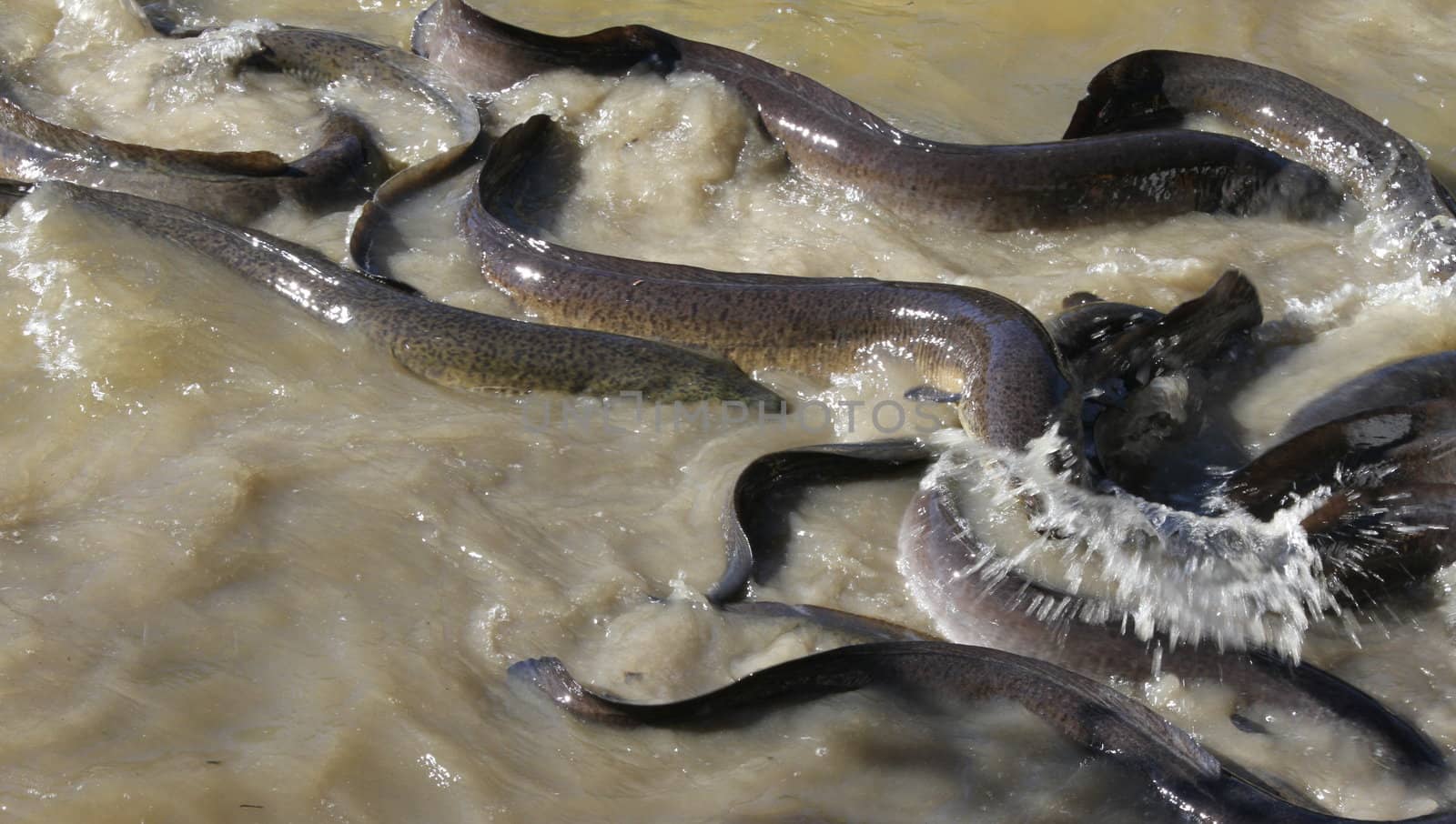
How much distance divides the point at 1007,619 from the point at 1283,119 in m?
3.58

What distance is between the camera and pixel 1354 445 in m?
3.37

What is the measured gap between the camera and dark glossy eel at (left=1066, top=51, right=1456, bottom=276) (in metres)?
4.86

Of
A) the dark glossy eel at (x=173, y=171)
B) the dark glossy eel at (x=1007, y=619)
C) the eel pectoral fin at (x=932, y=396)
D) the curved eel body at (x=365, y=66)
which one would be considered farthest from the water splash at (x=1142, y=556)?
the curved eel body at (x=365, y=66)

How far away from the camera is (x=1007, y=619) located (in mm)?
2885

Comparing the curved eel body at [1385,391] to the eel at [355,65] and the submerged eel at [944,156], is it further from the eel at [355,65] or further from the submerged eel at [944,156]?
the eel at [355,65]

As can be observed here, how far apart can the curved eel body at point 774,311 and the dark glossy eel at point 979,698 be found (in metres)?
1.24

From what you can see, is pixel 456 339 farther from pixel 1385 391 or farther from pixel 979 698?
pixel 1385 391

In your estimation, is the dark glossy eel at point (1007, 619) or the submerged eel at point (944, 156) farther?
the submerged eel at point (944, 156)

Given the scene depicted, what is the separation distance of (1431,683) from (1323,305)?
1836 mm

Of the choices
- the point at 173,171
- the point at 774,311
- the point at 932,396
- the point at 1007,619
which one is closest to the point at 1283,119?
the point at 932,396

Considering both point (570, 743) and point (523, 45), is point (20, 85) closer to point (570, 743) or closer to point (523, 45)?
point (523, 45)

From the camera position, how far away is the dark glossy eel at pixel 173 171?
4.34 metres

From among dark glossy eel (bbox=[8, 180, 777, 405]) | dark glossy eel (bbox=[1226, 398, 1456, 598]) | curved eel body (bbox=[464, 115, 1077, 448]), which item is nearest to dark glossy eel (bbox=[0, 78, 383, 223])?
dark glossy eel (bbox=[8, 180, 777, 405])

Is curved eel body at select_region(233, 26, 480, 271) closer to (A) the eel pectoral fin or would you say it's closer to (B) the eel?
(B) the eel
